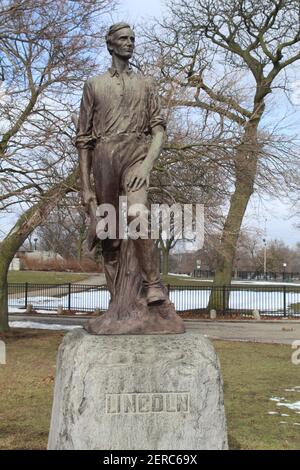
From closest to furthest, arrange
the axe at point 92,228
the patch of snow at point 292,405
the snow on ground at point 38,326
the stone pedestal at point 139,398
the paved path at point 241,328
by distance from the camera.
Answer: the stone pedestal at point 139,398 < the axe at point 92,228 < the patch of snow at point 292,405 < the paved path at point 241,328 < the snow on ground at point 38,326

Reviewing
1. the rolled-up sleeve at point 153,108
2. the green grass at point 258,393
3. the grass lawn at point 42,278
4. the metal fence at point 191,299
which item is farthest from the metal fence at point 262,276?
the rolled-up sleeve at point 153,108

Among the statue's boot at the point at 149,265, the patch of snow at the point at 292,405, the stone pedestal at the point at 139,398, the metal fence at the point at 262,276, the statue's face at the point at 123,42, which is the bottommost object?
the patch of snow at the point at 292,405

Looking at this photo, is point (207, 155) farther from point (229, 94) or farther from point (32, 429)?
point (32, 429)

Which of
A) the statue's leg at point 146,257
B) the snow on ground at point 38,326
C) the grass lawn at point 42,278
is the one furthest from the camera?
the grass lawn at point 42,278

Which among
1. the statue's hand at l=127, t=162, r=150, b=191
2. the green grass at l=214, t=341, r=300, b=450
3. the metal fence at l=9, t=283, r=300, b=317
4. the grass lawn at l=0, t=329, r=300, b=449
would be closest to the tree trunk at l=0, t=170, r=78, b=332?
the grass lawn at l=0, t=329, r=300, b=449

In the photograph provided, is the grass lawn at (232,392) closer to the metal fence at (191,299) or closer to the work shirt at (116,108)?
the work shirt at (116,108)

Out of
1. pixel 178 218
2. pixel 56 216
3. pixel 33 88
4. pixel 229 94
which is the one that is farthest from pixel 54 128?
pixel 229 94

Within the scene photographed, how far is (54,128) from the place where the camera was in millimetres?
12406

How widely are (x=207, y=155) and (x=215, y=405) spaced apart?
11.0 metres

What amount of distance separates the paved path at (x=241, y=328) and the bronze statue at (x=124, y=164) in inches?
426

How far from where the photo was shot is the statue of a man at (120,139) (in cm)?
466

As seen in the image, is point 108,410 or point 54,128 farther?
point 54,128

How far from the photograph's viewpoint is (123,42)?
4.77m

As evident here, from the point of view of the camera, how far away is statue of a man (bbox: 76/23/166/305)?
184 inches
